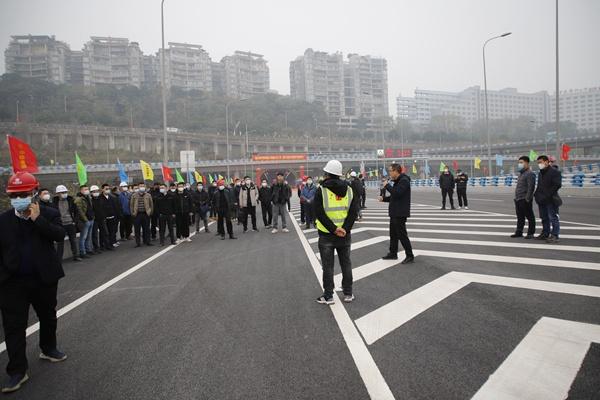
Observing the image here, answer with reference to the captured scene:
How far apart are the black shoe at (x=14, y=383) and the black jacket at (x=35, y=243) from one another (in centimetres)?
89

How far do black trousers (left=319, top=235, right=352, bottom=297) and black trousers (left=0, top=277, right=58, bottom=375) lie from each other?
3.31 metres

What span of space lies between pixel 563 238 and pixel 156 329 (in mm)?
9146

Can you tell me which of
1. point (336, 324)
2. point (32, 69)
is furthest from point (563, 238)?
point (32, 69)

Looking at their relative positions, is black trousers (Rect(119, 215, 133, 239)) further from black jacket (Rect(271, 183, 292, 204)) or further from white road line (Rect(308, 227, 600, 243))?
white road line (Rect(308, 227, 600, 243))

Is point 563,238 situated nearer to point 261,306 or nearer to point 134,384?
point 261,306

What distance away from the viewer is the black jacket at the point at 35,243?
13.0ft

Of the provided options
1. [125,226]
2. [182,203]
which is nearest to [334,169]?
[182,203]

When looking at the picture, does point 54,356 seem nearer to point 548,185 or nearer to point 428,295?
point 428,295

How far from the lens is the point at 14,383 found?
3.70 metres

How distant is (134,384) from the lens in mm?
3590

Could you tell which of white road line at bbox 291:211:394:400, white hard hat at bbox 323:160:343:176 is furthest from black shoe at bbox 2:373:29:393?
white hard hat at bbox 323:160:343:176

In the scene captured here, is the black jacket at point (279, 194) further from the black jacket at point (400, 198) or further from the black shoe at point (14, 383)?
the black shoe at point (14, 383)

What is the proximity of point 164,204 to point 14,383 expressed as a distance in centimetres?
1001

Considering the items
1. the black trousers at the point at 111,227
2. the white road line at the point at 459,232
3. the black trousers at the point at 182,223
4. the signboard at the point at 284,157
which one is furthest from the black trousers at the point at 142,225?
the signboard at the point at 284,157
